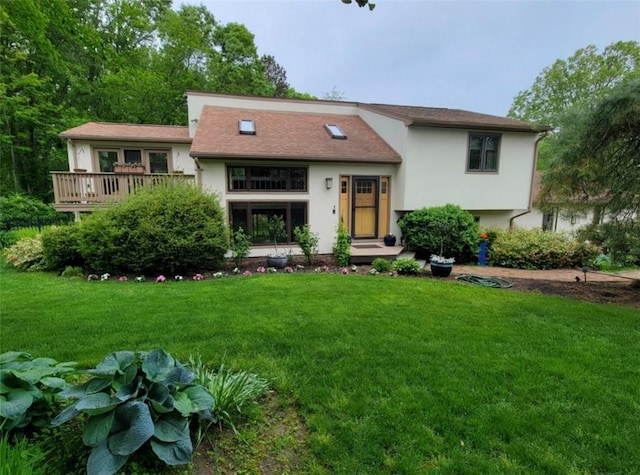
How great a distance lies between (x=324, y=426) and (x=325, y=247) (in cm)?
812

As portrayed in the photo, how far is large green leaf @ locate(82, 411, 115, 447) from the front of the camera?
1.78 metres

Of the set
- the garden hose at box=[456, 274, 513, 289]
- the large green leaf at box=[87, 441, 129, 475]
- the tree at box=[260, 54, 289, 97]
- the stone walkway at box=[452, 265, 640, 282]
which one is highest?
the tree at box=[260, 54, 289, 97]

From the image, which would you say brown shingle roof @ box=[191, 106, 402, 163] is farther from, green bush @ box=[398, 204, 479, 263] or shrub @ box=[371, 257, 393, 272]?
shrub @ box=[371, 257, 393, 272]

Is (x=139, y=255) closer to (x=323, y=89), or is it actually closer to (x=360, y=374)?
(x=360, y=374)

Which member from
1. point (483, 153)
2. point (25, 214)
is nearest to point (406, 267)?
point (483, 153)

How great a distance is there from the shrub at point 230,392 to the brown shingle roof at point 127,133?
11171 millimetres

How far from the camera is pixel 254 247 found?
977cm

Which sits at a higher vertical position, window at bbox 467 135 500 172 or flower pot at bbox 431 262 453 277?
window at bbox 467 135 500 172

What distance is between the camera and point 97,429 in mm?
1831

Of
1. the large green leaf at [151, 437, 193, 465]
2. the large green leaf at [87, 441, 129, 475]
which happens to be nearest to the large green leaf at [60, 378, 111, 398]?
the large green leaf at [87, 441, 129, 475]

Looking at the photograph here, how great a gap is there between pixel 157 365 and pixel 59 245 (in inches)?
297

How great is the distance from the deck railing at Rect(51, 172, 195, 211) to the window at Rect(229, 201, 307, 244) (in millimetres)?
1767

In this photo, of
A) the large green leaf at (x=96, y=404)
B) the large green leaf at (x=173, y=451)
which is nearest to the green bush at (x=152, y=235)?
the large green leaf at (x=96, y=404)

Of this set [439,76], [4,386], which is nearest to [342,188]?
[4,386]
